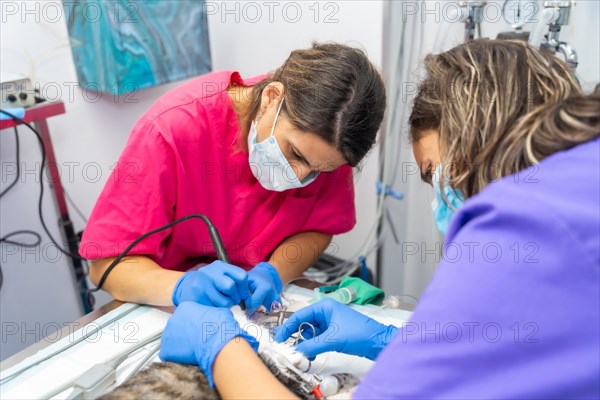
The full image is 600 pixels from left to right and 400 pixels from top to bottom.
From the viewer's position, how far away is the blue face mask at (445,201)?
852 millimetres

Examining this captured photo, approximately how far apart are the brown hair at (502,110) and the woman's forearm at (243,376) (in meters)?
0.41

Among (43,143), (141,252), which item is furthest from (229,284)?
(43,143)

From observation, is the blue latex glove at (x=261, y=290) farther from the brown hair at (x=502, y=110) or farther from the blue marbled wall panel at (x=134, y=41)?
the blue marbled wall panel at (x=134, y=41)

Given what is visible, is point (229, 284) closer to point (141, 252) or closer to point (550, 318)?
point (141, 252)

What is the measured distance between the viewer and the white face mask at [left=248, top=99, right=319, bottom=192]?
1151 millimetres

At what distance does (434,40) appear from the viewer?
5.30ft

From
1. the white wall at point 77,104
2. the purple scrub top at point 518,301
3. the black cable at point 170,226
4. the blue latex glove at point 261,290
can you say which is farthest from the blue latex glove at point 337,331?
the white wall at point 77,104

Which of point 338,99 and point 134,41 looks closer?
point 338,99

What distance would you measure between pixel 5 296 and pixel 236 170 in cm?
108

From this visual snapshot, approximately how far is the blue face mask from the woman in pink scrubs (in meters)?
0.24

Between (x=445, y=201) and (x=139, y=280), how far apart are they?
669 mm

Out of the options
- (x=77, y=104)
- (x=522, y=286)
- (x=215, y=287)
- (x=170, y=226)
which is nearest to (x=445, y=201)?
(x=522, y=286)

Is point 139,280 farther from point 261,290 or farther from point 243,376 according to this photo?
point 243,376

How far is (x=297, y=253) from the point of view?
4.50ft
